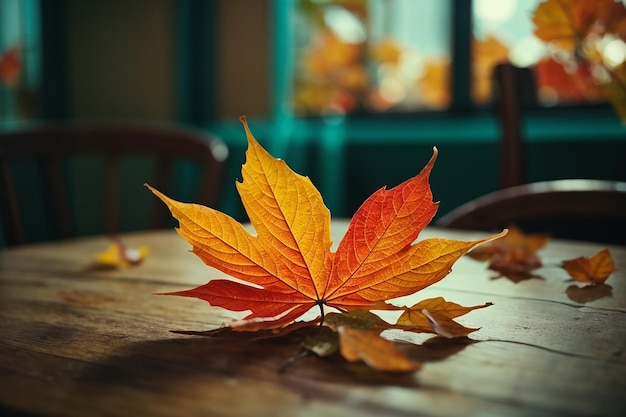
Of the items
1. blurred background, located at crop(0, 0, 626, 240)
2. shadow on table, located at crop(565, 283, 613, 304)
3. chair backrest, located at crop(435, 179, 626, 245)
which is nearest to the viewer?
shadow on table, located at crop(565, 283, 613, 304)

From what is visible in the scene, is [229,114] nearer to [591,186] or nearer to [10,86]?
[10,86]

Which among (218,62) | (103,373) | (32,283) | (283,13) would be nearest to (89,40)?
(218,62)

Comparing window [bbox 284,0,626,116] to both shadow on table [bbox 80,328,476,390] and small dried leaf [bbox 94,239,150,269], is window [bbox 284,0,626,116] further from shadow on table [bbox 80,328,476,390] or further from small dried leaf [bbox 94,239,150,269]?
shadow on table [bbox 80,328,476,390]

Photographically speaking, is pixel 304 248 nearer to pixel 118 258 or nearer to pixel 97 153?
pixel 118 258

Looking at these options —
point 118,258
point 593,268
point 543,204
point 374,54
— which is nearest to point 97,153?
point 118,258

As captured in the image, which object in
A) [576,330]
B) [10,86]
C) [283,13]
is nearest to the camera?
[576,330]

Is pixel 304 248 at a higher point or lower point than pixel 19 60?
lower

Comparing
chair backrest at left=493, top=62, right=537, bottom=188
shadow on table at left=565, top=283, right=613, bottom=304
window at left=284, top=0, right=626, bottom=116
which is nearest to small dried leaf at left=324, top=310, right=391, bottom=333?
shadow on table at left=565, top=283, right=613, bottom=304
